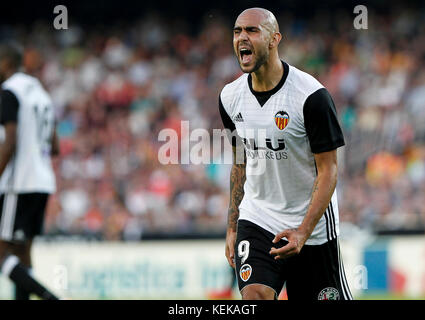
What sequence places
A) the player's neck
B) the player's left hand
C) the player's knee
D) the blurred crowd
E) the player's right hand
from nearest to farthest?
the player's left hand, the player's knee, the player's neck, the player's right hand, the blurred crowd

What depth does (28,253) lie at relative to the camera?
6.75 metres

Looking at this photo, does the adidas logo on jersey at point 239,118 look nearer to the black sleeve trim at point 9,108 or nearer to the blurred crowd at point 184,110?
the black sleeve trim at point 9,108

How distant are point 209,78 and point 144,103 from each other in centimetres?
143

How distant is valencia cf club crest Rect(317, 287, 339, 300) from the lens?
4523 millimetres

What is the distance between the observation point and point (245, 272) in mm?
4543

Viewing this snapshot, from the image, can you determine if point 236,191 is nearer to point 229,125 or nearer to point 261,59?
point 229,125

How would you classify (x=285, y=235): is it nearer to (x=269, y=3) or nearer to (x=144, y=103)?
(x=144, y=103)

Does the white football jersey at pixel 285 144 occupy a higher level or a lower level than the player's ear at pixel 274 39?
lower

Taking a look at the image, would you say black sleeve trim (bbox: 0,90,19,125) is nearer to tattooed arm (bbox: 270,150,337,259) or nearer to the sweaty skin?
the sweaty skin

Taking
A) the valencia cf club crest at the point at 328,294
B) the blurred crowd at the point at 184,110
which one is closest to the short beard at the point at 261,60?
the valencia cf club crest at the point at 328,294

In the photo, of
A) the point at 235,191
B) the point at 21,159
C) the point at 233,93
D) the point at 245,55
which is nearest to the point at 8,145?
the point at 21,159

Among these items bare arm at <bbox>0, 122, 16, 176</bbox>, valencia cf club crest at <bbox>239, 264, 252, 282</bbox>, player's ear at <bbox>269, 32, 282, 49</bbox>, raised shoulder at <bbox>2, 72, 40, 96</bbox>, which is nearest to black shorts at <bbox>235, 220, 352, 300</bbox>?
valencia cf club crest at <bbox>239, 264, 252, 282</bbox>

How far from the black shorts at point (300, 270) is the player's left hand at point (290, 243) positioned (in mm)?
254

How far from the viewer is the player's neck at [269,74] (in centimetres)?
463
